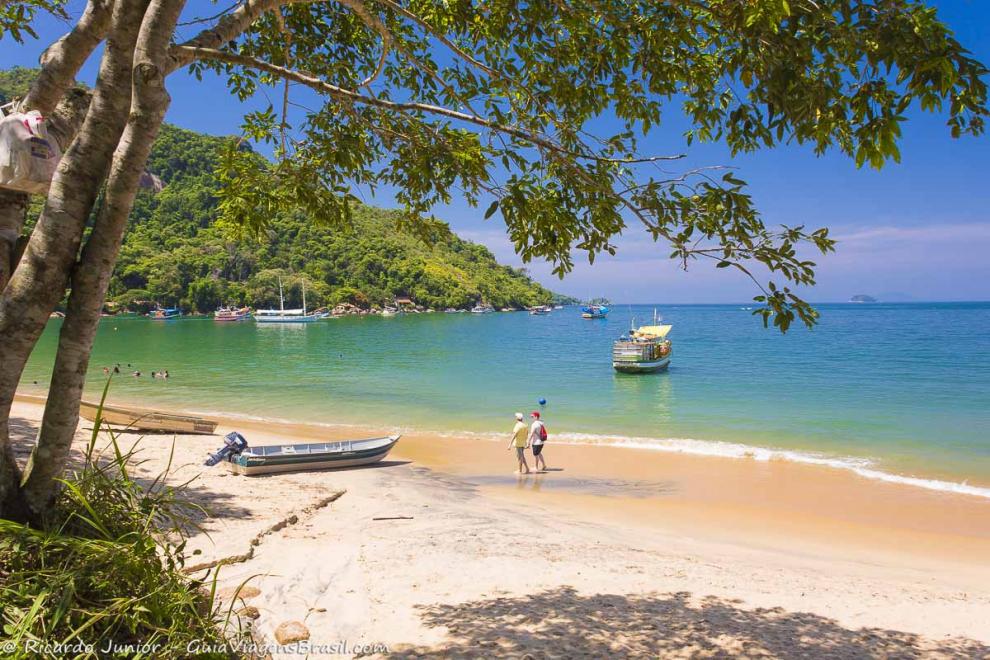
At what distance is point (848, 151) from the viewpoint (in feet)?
12.0

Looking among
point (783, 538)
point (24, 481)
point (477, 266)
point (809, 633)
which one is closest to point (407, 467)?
point (783, 538)

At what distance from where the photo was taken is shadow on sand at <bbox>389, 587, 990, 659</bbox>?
4070 mm

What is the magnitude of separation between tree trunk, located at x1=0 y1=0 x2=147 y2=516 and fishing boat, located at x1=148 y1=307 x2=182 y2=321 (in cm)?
11031

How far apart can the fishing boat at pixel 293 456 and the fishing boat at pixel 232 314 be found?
9476 cm

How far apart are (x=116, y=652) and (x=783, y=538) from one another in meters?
9.19

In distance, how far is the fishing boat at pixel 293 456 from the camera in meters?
10.6

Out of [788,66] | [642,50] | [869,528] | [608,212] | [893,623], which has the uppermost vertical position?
[642,50]

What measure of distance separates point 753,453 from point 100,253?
15.4 meters

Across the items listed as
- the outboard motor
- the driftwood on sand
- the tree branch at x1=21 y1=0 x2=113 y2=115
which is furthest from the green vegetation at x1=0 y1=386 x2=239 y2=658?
the outboard motor

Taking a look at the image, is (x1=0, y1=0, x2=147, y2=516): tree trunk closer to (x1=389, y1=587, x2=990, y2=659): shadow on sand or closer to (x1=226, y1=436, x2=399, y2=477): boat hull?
(x1=389, y1=587, x2=990, y2=659): shadow on sand

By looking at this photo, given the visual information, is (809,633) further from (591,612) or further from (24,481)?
(24,481)

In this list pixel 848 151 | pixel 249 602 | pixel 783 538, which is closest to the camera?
pixel 848 151

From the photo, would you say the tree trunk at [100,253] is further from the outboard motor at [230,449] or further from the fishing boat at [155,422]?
the fishing boat at [155,422]

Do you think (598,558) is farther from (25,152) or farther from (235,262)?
(235,262)
